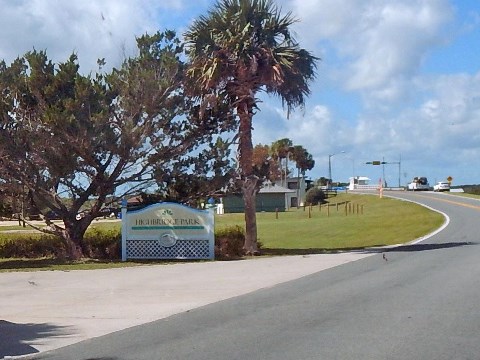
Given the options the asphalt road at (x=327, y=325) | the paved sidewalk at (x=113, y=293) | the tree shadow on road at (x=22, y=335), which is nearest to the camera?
the asphalt road at (x=327, y=325)

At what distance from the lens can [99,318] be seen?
1344 centimetres

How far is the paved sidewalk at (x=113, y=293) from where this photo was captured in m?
12.2

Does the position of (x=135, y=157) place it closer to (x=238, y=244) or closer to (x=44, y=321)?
(x=238, y=244)

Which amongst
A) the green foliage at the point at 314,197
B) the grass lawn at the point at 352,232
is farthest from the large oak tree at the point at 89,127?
the green foliage at the point at 314,197

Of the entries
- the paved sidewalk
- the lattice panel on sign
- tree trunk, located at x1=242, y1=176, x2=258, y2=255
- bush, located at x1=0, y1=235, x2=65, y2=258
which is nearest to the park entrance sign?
the lattice panel on sign

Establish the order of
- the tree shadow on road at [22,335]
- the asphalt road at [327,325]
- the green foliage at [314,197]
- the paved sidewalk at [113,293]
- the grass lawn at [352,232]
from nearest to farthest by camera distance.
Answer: the asphalt road at [327,325] < the tree shadow on road at [22,335] < the paved sidewalk at [113,293] < the grass lawn at [352,232] < the green foliage at [314,197]

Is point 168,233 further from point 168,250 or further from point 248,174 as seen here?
point 248,174

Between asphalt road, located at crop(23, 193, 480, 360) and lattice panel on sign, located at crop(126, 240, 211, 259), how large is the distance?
7998 mm

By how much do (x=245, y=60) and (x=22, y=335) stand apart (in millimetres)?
15982

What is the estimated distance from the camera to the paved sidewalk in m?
12.2

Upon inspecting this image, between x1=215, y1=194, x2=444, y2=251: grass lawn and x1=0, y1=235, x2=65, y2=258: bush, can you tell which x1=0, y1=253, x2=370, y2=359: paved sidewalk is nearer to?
x1=0, y1=235, x2=65, y2=258: bush

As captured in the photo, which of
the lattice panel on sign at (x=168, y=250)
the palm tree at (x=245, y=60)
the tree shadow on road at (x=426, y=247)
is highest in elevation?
the palm tree at (x=245, y=60)

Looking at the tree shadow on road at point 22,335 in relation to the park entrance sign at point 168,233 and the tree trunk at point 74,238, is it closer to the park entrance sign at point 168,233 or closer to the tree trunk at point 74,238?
the park entrance sign at point 168,233

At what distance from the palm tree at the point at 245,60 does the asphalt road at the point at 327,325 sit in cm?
943
